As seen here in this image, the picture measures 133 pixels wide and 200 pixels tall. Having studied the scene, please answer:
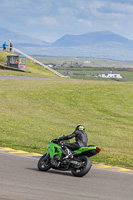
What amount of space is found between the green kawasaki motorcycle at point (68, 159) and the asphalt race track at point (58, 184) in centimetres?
23

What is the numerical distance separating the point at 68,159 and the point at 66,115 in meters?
19.6

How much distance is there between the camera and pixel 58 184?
34.3 feet

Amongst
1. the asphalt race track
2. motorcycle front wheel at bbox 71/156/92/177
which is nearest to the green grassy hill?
the asphalt race track

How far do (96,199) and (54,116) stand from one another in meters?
21.4

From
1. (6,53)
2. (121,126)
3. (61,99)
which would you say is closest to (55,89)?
(61,99)

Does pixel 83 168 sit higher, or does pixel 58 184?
pixel 83 168

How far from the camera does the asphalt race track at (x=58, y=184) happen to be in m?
9.07

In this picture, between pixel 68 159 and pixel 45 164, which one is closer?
pixel 68 159

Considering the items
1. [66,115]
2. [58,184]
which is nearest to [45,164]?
[58,184]

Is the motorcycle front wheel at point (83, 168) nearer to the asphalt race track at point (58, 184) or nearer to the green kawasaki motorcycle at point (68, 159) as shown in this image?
the green kawasaki motorcycle at point (68, 159)

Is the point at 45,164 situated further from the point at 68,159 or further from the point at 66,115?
the point at 66,115

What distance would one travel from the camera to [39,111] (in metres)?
31.5

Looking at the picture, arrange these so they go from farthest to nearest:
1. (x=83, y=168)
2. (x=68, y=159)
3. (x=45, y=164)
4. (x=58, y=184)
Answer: (x=45, y=164) < (x=68, y=159) < (x=83, y=168) < (x=58, y=184)

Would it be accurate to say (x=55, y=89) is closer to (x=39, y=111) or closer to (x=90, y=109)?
(x=90, y=109)
